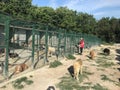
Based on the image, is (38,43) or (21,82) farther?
(38,43)

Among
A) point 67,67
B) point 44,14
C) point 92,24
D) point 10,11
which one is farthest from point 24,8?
point 92,24

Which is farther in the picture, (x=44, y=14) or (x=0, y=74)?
(x=44, y=14)

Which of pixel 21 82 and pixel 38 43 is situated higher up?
pixel 38 43

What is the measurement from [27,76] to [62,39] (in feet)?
28.7

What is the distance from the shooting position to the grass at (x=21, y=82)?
11.0 m

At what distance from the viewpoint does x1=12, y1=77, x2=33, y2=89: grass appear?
36.1 feet

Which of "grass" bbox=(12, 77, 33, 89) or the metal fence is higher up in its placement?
the metal fence

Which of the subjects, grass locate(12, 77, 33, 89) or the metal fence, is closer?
grass locate(12, 77, 33, 89)

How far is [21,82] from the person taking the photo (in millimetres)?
11500

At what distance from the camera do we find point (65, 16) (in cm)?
6162

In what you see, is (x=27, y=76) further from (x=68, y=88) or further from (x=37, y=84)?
(x=68, y=88)

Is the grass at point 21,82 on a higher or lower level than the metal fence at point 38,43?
lower

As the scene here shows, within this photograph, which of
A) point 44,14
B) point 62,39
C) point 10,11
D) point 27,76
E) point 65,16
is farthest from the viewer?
point 65,16

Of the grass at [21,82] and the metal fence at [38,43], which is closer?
the grass at [21,82]
